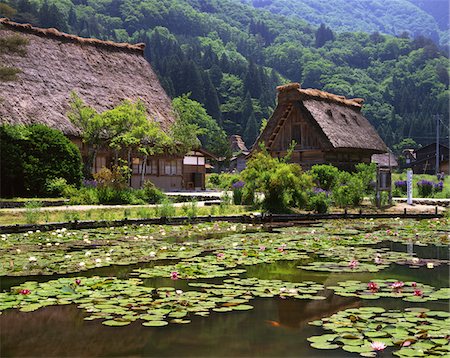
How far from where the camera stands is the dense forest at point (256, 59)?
86.7 metres

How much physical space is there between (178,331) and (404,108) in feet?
345

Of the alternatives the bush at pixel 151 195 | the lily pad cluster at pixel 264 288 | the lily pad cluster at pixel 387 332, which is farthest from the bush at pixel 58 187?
the lily pad cluster at pixel 387 332

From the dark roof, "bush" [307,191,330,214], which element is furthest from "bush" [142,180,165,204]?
the dark roof

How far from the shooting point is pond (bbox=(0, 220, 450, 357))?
13.6 feet

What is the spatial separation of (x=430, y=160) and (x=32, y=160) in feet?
200

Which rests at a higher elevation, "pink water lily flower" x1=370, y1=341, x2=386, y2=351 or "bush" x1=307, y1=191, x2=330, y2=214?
"bush" x1=307, y1=191, x2=330, y2=214

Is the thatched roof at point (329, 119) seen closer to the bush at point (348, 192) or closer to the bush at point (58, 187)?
the bush at point (348, 192)

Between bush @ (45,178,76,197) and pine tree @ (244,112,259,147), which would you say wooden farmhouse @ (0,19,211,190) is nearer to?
Result: bush @ (45,178,76,197)

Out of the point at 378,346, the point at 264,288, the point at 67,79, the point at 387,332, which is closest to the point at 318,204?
the point at 264,288

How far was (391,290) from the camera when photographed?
5863mm

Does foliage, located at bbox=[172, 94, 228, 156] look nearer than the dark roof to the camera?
Yes

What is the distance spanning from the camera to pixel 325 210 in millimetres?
17625

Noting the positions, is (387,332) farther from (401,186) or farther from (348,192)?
(401,186)

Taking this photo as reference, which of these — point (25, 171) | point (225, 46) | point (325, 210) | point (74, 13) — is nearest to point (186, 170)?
point (25, 171)
